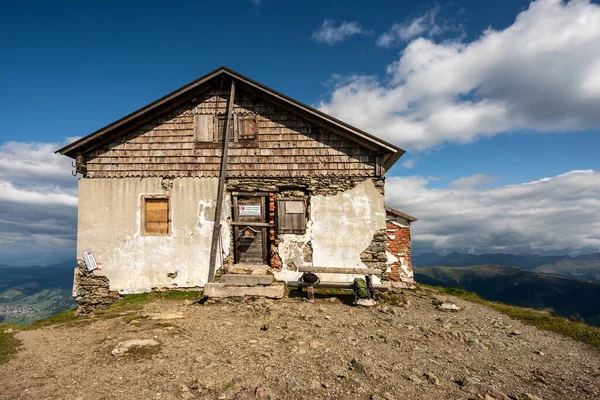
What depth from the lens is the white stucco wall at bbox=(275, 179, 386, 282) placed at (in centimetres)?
1141

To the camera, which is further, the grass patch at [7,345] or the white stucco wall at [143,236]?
the white stucco wall at [143,236]

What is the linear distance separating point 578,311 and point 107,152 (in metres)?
192

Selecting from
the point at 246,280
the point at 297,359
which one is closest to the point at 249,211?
the point at 246,280

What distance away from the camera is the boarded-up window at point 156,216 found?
37.8 feet

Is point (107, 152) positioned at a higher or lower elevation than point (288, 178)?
higher

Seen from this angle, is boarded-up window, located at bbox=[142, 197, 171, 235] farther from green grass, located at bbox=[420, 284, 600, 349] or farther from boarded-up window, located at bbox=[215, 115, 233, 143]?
green grass, located at bbox=[420, 284, 600, 349]

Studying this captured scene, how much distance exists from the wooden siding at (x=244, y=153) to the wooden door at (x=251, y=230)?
998 millimetres

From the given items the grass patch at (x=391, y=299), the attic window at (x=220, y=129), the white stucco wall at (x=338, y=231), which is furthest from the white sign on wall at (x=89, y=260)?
the grass patch at (x=391, y=299)

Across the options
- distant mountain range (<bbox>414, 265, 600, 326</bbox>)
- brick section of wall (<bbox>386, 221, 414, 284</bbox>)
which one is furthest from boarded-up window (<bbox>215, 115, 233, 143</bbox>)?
distant mountain range (<bbox>414, 265, 600, 326</bbox>)

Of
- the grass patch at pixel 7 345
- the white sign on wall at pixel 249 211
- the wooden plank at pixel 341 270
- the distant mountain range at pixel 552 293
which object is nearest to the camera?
the grass patch at pixel 7 345

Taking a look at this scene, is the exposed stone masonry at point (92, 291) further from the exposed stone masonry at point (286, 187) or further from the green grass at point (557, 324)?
the green grass at point (557, 324)

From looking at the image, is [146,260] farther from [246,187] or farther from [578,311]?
[578,311]

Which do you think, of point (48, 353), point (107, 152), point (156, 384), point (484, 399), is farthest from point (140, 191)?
point (484, 399)

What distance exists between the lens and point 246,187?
1171 centimetres
